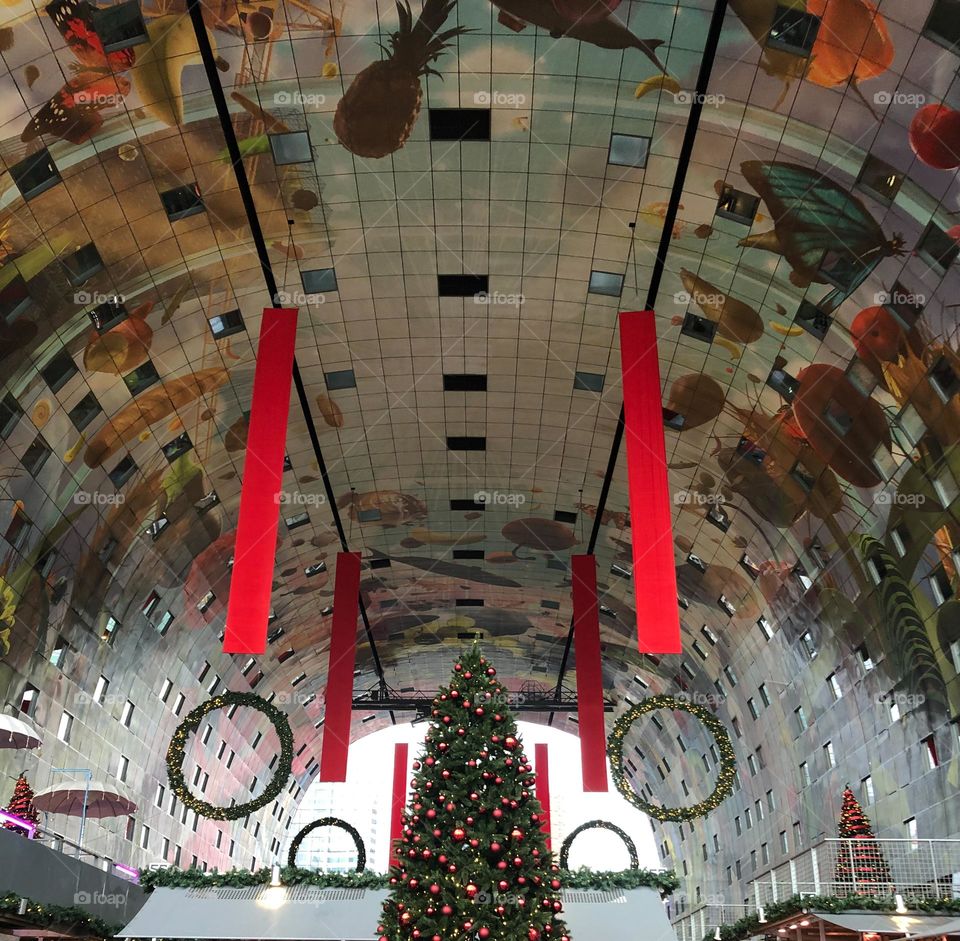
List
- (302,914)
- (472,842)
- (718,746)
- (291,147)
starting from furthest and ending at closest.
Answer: (718,746)
(291,147)
(302,914)
(472,842)

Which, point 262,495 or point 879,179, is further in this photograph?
point 879,179

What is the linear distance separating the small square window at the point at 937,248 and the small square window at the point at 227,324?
1330 cm

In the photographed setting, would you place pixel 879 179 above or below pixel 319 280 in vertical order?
below

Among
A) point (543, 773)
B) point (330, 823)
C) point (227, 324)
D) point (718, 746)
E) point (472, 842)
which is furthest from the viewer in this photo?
point (543, 773)

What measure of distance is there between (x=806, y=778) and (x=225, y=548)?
62.2ft

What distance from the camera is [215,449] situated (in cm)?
2520

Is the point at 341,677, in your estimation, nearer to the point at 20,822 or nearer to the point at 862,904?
the point at 20,822

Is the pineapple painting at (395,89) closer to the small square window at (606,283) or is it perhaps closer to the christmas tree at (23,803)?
the small square window at (606,283)

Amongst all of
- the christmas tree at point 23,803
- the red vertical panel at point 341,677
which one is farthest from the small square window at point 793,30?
the christmas tree at point 23,803

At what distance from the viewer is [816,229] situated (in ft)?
56.2

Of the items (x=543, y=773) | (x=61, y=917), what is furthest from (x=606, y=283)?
(x=543, y=773)

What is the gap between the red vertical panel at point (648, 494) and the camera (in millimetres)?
14312

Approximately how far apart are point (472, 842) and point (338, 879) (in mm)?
6330

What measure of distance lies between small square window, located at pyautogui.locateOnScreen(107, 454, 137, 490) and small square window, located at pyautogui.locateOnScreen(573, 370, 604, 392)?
1081 cm
